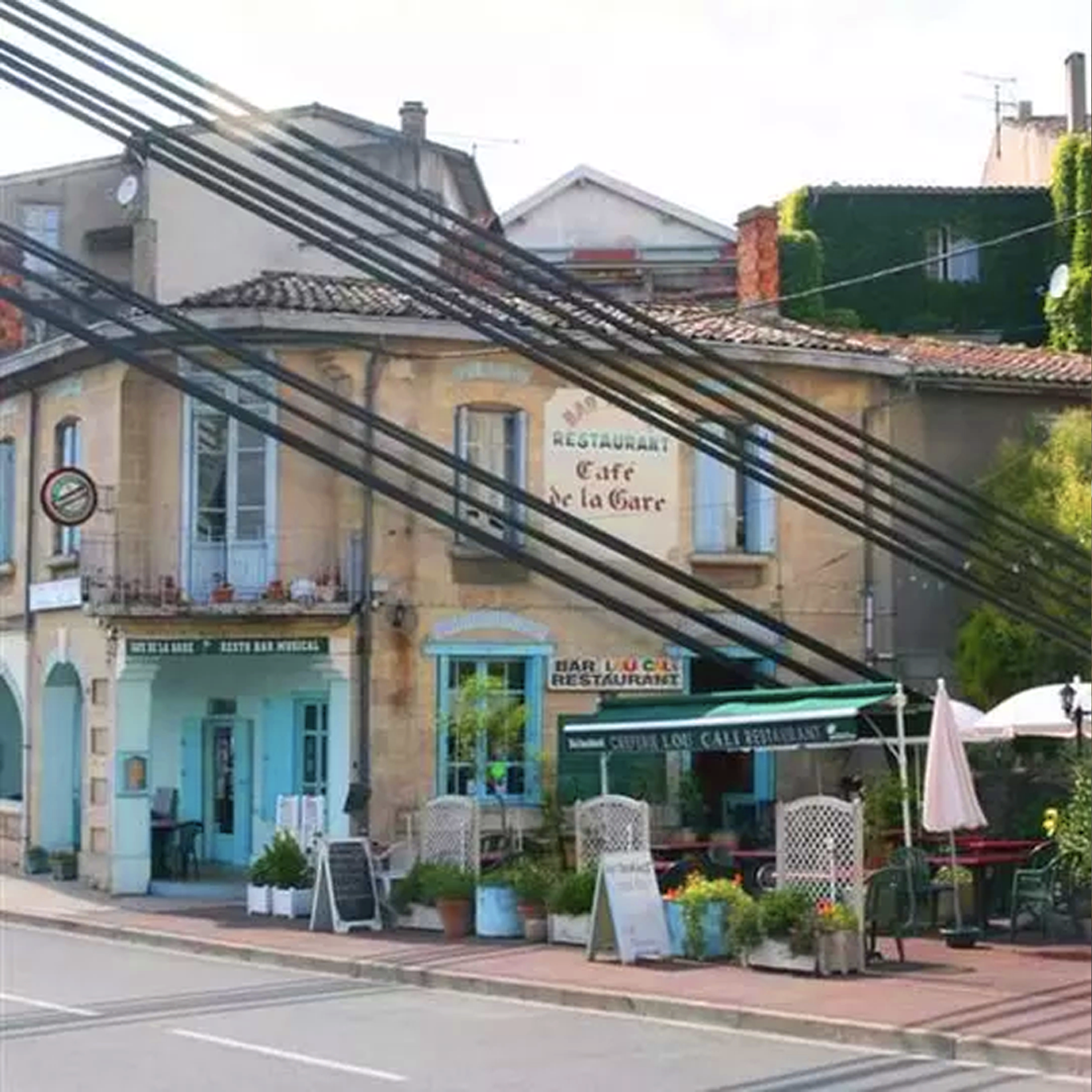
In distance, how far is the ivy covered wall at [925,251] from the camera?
42125mm

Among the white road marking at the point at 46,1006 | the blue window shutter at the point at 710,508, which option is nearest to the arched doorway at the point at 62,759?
the blue window shutter at the point at 710,508

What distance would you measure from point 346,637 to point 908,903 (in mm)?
9201

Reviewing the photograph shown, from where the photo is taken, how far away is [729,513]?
2741 cm

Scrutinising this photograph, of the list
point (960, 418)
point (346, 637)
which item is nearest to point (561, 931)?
point (346, 637)

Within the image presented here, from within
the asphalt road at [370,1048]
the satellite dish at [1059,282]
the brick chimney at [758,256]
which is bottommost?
the asphalt road at [370,1048]

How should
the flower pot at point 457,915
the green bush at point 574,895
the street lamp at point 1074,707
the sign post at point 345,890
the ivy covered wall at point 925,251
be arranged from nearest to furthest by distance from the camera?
1. the street lamp at point 1074,707
2. the green bush at point 574,895
3. the flower pot at point 457,915
4. the sign post at point 345,890
5. the ivy covered wall at point 925,251

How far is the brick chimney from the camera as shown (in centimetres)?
3297

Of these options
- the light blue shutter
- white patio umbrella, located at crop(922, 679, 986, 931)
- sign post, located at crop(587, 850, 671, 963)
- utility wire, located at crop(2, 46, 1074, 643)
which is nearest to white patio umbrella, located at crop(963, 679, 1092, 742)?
white patio umbrella, located at crop(922, 679, 986, 931)

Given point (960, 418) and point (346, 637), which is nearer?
point (346, 637)

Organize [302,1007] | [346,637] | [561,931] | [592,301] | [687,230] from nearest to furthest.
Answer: [592,301]
[302,1007]
[561,931]
[346,637]
[687,230]

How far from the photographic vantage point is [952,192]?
42469 mm

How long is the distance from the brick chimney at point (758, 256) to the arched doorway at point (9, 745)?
43.1 feet

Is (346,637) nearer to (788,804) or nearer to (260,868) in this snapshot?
(260,868)

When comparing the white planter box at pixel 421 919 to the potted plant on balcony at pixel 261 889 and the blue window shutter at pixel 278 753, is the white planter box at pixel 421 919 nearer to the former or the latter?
the potted plant on balcony at pixel 261 889
